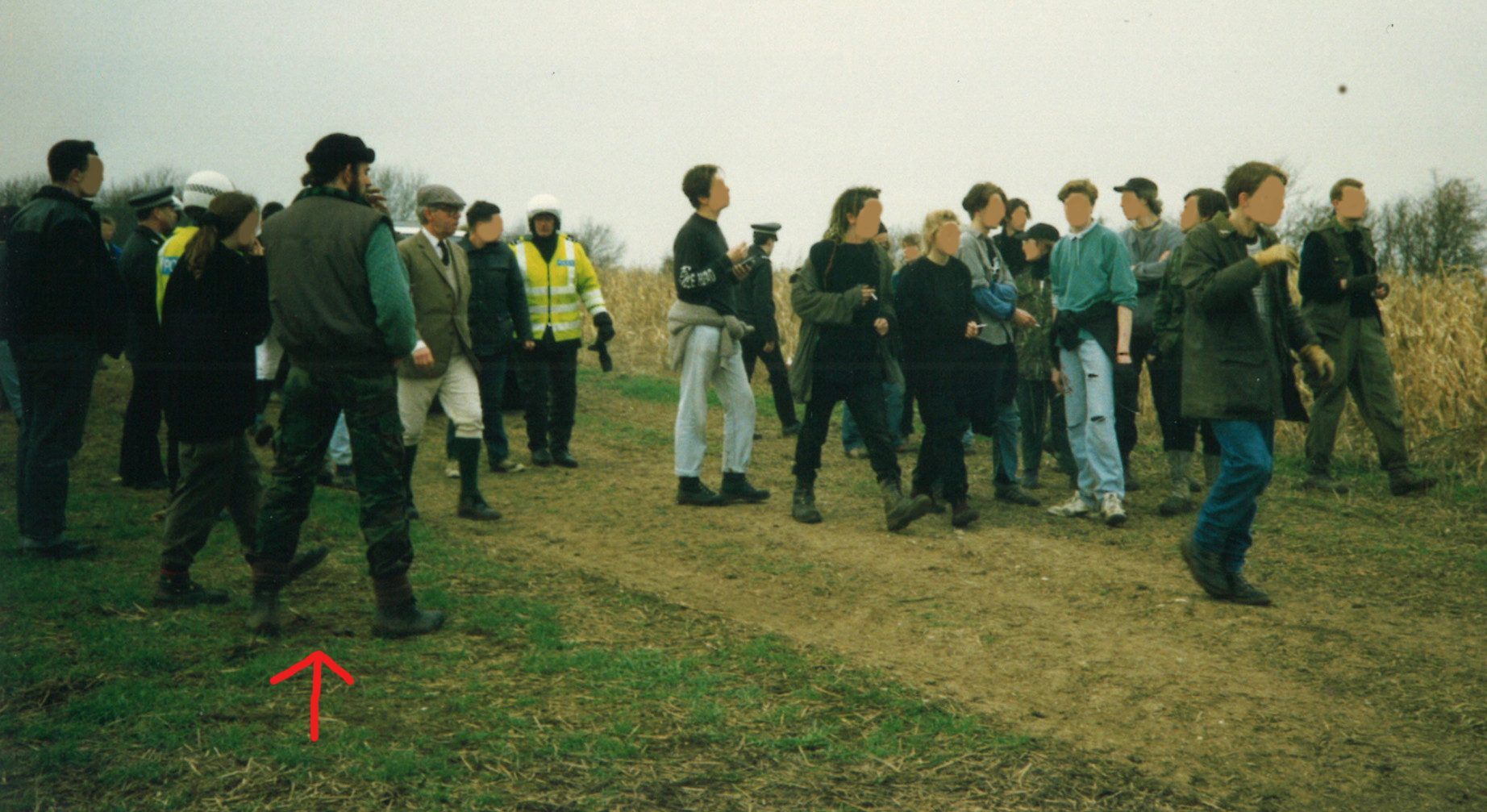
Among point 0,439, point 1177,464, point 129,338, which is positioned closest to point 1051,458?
point 1177,464

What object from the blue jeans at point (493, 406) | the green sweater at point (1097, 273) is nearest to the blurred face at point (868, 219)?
the green sweater at point (1097, 273)

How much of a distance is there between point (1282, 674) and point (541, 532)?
14.0 ft

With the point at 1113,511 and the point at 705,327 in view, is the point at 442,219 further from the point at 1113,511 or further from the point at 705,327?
the point at 1113,511

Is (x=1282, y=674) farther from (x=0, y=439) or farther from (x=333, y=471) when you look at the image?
(x=0, y=439)

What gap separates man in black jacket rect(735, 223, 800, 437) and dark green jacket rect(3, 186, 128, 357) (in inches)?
228

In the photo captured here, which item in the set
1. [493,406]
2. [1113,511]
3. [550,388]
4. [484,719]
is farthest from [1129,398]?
[484,719]

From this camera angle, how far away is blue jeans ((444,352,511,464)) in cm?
860

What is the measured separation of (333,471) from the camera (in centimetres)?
827

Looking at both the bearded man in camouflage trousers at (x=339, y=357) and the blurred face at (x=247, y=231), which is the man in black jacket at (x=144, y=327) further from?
the bearded man in camouflage trousers at (x=339, y=357)

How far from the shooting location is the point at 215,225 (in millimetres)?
4859

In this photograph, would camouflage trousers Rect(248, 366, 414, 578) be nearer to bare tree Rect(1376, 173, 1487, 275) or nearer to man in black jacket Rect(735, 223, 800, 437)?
man in black jacket Rect(735, 223, 800, 437)

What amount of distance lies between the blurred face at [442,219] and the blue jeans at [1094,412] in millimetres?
4076

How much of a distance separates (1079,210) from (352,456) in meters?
4.92

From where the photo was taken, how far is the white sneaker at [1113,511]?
7.09m
